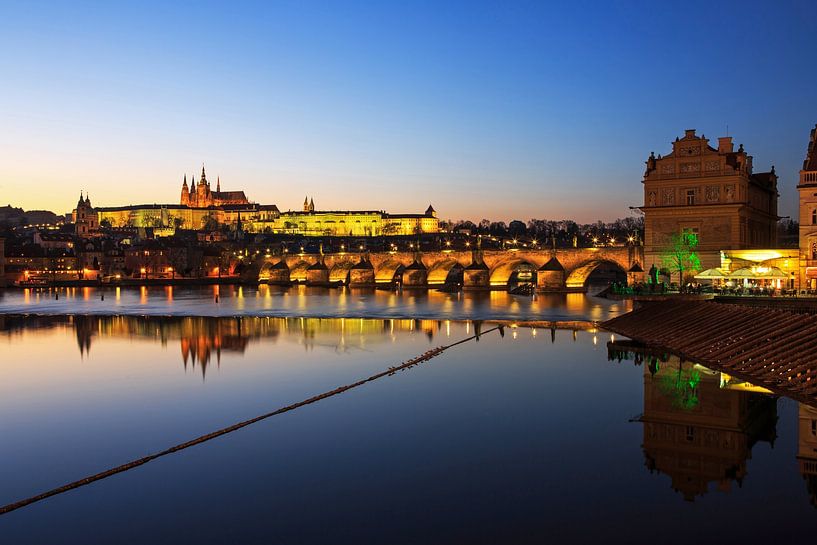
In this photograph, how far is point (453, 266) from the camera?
95.9m

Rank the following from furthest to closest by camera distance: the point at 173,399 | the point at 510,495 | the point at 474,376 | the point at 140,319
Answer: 1. the point at 140,319
2. the point at 474,376
3. the point at 173,399
4. the point at 510,495

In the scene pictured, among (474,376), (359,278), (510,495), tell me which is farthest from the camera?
(359,278)

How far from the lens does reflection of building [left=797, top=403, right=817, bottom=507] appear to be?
13789 millimetres

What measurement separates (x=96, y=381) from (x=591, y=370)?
1746cm

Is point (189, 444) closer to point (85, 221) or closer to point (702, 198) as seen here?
point (702, 198)

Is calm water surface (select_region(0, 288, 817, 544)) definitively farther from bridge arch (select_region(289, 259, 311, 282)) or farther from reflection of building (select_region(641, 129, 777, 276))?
bridge arch (select_region(289, 259, 311, 282))

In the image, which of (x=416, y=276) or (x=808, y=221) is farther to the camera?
(x=416, y=276)

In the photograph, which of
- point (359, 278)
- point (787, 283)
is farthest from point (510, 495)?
point (359, 278)

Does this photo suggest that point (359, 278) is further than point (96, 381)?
Yes

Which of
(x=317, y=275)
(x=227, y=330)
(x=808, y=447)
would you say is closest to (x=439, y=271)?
(x=317, y=275)

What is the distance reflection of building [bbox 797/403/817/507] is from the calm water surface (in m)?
0.06

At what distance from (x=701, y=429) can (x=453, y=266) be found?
78550mm

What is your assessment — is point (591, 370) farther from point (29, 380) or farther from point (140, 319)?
point (140, 319)

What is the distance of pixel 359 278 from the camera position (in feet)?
326
